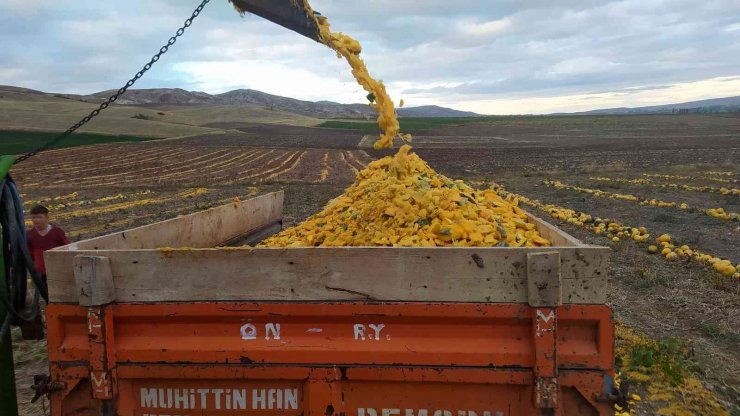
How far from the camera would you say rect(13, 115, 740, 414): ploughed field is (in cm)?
663

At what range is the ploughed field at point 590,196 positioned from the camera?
6629 millimetres

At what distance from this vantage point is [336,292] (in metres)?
2.80

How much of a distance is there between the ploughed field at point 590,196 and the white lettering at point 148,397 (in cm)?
320

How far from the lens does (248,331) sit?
2846 mm

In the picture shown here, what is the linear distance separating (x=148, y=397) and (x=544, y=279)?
2.17m

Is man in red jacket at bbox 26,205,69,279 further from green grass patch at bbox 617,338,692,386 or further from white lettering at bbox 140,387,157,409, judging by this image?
green grass patch at bbox 617,338,692,386

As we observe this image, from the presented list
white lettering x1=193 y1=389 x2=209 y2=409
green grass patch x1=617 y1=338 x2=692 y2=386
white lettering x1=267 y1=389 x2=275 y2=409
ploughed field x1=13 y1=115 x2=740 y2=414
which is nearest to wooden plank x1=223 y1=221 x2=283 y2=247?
ploughed field x1=13 y1=115 x2=740 y2=414

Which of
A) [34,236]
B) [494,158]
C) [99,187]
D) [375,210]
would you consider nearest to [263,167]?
[99,187]

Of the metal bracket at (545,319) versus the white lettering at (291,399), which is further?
the white lettering at (291,399)

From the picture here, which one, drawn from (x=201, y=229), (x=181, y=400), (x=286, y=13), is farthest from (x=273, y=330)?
(x=286, y=13)

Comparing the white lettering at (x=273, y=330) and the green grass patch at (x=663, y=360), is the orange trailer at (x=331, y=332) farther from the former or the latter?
the green grass patch at (x=663, y=360)

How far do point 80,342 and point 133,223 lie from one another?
37.7ft

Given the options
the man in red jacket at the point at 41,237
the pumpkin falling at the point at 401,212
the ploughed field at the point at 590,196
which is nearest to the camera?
the pumpkin falling at the point at 401,212

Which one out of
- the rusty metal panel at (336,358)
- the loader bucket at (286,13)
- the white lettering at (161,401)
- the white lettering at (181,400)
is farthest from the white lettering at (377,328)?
the loader bucket at (286,13)
